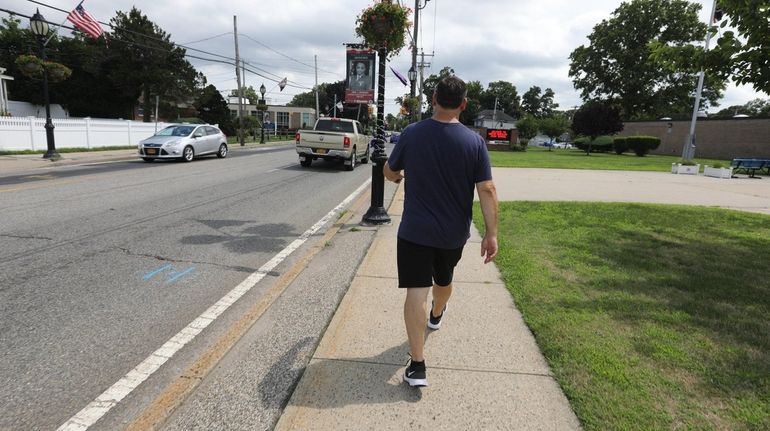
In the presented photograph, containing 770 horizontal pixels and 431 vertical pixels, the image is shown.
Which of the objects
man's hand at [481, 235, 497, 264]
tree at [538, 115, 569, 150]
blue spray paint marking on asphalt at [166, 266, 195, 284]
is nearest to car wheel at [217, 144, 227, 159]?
blue spray paint marking on asphalt at [166, 266, 195, 284]

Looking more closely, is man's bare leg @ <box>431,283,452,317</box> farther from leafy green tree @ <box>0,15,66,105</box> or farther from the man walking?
leafy green tree @ <box>0,15,66,105</box>

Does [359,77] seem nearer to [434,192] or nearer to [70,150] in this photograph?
[70,150]

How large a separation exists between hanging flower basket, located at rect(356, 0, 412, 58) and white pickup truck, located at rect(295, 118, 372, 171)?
876 cm

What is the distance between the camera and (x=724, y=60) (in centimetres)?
586

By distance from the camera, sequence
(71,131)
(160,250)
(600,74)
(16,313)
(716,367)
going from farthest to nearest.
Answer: (600,74)
(71,131)
(160,250)
(16,313)
(716,367)

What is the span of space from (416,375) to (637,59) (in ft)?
179

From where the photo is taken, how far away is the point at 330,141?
1633cm

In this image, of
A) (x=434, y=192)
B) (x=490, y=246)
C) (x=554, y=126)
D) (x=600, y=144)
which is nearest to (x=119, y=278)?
(x=434, y=192)

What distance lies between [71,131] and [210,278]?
21.8 m

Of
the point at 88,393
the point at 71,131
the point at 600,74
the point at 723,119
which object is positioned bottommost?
the point at 88,393

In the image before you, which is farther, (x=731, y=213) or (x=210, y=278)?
(x=731, y=213)

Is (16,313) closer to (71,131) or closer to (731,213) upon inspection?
(731,213)

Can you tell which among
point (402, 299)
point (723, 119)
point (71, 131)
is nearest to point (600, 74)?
point (723, 119)

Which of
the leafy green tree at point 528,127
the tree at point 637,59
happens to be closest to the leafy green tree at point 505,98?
the leafy green tree at point 528,127
